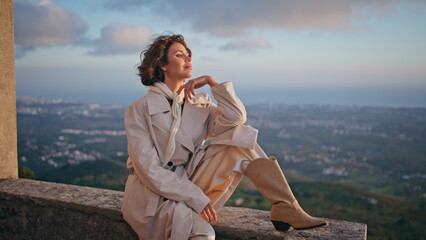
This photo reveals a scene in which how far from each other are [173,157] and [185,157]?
86mm

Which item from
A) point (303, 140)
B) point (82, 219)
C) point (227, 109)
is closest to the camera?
point (227, 109)

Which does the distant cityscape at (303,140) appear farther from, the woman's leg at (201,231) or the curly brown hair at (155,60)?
the woman's leg at (201,231)

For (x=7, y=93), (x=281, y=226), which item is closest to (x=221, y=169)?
(x=281, y=226)

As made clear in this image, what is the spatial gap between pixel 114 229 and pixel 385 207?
8716mm

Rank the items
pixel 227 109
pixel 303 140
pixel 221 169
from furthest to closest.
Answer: pixel 303 140 < pixel 227 109 < pixel 221 169

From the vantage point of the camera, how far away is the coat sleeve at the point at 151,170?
7.26 ft

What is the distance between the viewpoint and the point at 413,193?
475 inches

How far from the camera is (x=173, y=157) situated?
2.44 metres

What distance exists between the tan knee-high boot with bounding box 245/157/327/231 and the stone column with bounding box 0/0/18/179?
2470mm

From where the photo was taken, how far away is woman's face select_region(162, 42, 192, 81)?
8.50ft

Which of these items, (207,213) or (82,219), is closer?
(207,213)

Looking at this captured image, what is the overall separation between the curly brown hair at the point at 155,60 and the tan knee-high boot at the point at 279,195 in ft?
3.14

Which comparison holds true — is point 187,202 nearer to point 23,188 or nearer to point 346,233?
point 346,233

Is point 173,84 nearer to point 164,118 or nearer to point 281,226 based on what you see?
point 164,118
